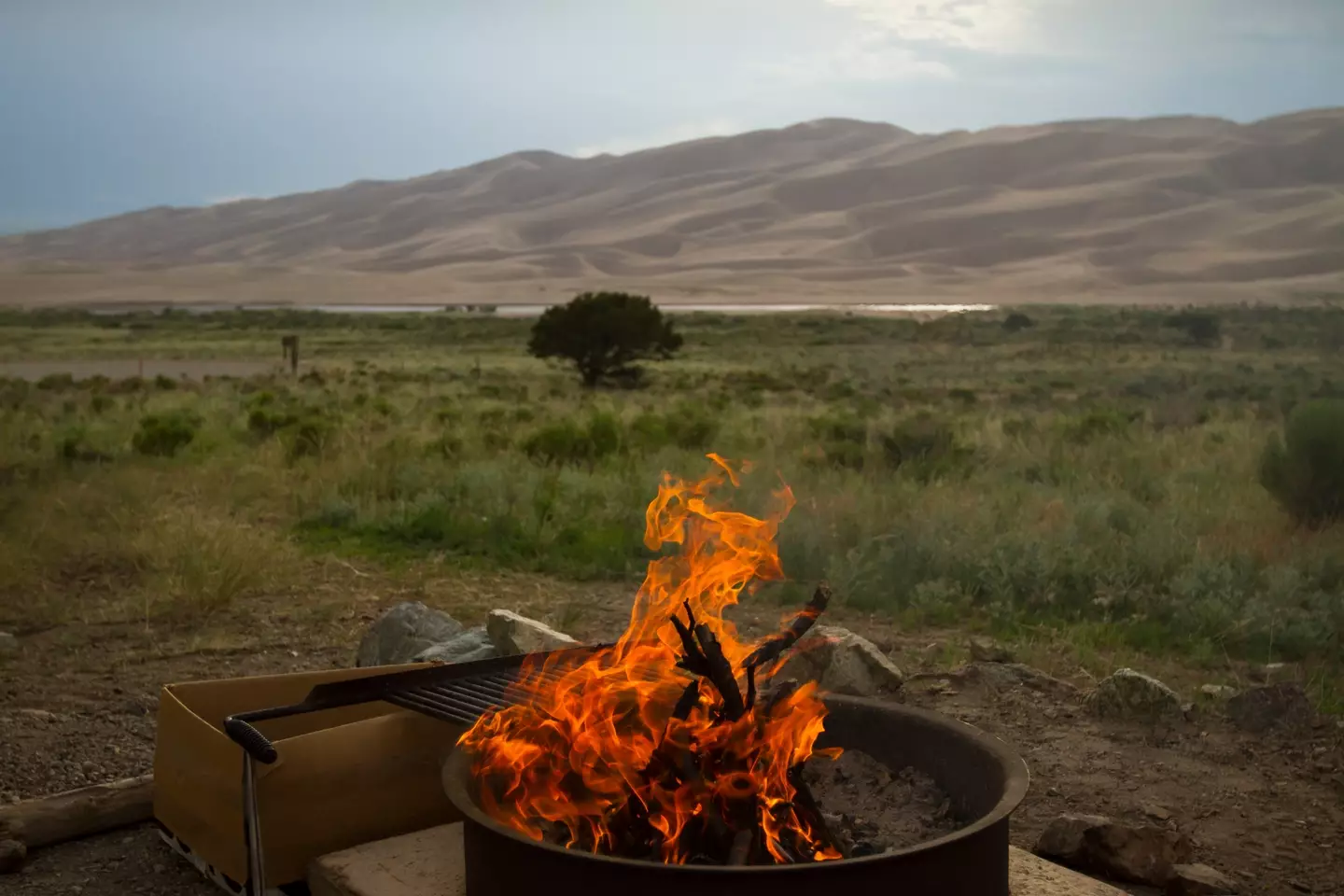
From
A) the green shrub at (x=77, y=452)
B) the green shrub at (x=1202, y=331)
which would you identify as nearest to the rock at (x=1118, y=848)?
the green shrub at (x=77, y=452)

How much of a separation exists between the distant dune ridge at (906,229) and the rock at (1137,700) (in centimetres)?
9716

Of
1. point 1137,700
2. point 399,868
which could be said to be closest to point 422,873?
point 399,868

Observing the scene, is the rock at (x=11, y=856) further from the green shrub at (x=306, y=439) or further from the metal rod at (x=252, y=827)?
the green shrub at (x=306, y=439)

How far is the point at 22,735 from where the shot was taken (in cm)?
550

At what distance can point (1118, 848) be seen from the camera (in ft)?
13.5

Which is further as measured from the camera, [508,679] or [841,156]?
[841,156]

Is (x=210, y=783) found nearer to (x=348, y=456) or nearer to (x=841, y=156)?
(x=348, y=456)

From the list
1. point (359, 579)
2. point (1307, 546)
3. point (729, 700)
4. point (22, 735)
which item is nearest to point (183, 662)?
point (22, 735)

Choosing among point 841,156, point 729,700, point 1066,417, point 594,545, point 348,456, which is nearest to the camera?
point 729,700

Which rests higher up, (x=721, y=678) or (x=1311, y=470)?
(x=721, y=678)

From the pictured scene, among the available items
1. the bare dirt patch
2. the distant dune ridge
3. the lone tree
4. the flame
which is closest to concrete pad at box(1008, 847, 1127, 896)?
the flame

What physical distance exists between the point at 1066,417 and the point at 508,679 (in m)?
13.7

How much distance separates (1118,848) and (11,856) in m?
3.59

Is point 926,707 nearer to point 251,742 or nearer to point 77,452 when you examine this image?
point 251,742
